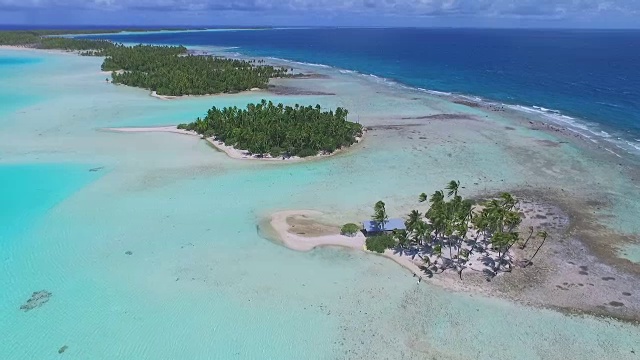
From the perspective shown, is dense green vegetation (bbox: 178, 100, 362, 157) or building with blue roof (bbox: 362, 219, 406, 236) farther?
dense green vegetation (bbox: 178, 100, 362, 157)

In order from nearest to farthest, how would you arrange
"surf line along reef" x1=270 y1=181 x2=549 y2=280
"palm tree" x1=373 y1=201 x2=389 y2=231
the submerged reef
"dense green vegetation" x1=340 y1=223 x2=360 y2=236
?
the submerged reef
"surf line along reef" x1=270 y1=181 x2=549 y2=280
"palm tree" x1=373 y1=201 x2=389 y2=231
"dense green vegetation" x1=340 y1=223 x2=360 y2=236

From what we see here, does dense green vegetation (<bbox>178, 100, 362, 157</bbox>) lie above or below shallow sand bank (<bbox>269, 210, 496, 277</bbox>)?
above

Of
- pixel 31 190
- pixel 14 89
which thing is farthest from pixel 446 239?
pixel 14 89

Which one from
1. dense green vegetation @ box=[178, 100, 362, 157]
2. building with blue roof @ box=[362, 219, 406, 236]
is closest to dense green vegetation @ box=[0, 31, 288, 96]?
dense green vegetation @ box=[178, 100, 362, 157]

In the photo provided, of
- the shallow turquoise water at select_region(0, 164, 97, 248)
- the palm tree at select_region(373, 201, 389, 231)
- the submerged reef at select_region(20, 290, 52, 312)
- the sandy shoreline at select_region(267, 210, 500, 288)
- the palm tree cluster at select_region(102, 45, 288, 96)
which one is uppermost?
the palm tree cluster at select_region(102, 45, 288, 96)

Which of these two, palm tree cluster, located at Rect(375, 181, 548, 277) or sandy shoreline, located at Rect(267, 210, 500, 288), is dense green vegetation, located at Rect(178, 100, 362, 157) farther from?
palm tree cluster, located at Rect(375, 181, 548, 277)

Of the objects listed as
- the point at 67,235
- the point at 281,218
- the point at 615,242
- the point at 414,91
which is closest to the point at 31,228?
the point at 67,235

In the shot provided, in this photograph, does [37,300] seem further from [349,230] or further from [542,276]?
[542,276]
